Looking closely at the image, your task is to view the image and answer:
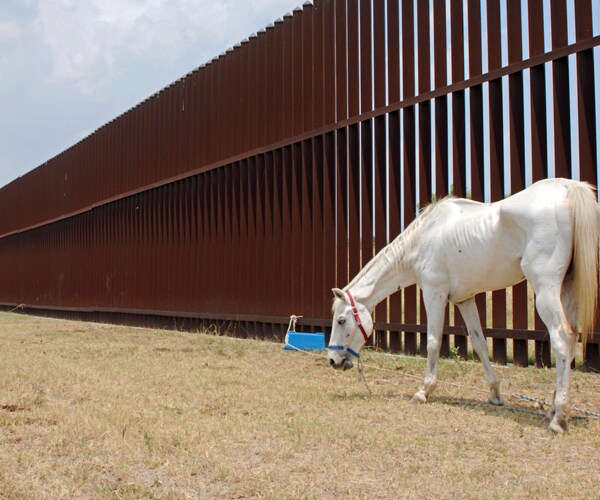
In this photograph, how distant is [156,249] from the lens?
18203 mm

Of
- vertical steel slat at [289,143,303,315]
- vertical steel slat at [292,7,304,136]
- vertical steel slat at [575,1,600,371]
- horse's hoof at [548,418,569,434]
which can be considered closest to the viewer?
horse's hoof at [548,418,569,434]

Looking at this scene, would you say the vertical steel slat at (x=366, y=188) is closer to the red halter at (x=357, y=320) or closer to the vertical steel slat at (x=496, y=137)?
the vertical steel slat at (x=496, y=137)

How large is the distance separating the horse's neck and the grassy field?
0.93 meters

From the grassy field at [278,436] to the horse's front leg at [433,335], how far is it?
160 millimetres

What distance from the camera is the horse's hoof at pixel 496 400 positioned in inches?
243

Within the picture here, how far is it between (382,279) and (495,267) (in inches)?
52.5

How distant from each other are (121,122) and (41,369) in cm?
1406

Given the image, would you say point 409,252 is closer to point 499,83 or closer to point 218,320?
point 499,83

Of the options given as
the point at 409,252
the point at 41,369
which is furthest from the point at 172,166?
the point at 409,252

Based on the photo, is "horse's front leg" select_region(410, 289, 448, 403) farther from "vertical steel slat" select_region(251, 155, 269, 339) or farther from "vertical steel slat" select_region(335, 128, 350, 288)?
"vertical steel slat" select_region(251, 155, 269, 339)

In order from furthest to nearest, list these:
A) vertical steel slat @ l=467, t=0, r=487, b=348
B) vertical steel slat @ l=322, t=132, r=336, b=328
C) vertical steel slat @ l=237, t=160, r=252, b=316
Result: vertical steel slat @ l=237, t=160, r=252, b=316, vertical steel slat @ l=322, t=132, r=336, b=328, vertical steel slat @ l=467, t=0, r=487, b=348

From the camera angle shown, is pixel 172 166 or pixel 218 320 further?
pixel 172 166

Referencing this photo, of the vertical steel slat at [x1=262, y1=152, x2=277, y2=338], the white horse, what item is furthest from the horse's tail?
the vertical steel slat at [x1=262, y1=152, x2=277, y2=338]

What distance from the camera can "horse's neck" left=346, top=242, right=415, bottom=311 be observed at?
689 cm
